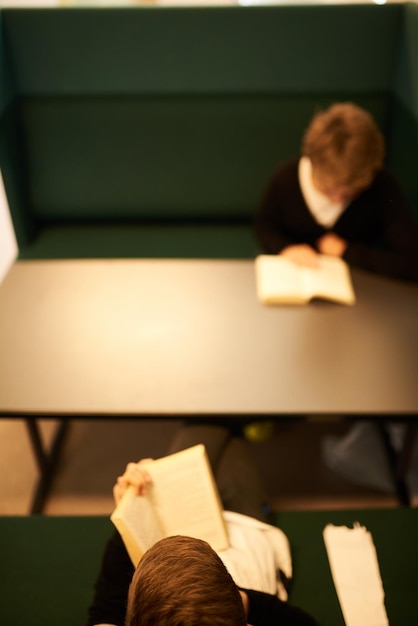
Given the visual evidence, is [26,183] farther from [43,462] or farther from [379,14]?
[379,14]

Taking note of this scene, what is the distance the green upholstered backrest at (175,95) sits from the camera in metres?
2.30

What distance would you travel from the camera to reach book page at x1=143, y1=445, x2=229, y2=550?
1.31 metres

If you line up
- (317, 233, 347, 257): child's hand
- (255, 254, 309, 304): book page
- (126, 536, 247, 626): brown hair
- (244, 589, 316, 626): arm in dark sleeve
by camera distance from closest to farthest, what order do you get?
(126, 536, 247, 626): brown hair → (244, 589, 316, 626): arm in dark sleeve → (255, 254, 309, 304): book page → (317, 233, 347, 257): child's hand

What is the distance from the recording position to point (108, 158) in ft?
8.32

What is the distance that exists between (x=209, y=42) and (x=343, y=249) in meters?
1.04

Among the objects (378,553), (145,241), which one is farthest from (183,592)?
(145,241)

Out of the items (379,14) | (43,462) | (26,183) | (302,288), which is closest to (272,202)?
(302,288)

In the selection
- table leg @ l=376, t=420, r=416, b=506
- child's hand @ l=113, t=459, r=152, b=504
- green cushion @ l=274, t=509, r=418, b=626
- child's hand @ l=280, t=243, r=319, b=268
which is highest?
child's hand @ l=280, t=243, r=319, b=268

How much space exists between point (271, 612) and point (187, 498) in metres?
0.30

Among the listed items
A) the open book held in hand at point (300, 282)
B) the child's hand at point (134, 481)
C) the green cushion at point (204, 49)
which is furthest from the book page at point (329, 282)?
Answer: the green cushion at point (204, 49)

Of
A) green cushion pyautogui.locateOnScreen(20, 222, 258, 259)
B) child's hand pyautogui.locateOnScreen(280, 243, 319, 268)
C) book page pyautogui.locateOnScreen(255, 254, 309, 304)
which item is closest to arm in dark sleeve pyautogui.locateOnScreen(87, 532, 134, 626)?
book page pyautogui.locateOnScreen(255, 254, 309, 304)

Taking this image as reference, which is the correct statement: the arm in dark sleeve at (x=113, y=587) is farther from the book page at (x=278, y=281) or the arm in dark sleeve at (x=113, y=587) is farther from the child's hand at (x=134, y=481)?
the book page at (x=278, y=281)

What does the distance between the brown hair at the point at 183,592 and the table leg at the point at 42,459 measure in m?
1.22

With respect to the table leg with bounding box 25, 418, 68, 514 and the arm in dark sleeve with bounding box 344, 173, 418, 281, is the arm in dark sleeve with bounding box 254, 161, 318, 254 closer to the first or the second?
the arm in dark sleeve with bounding box 344, 173, 418, 281
